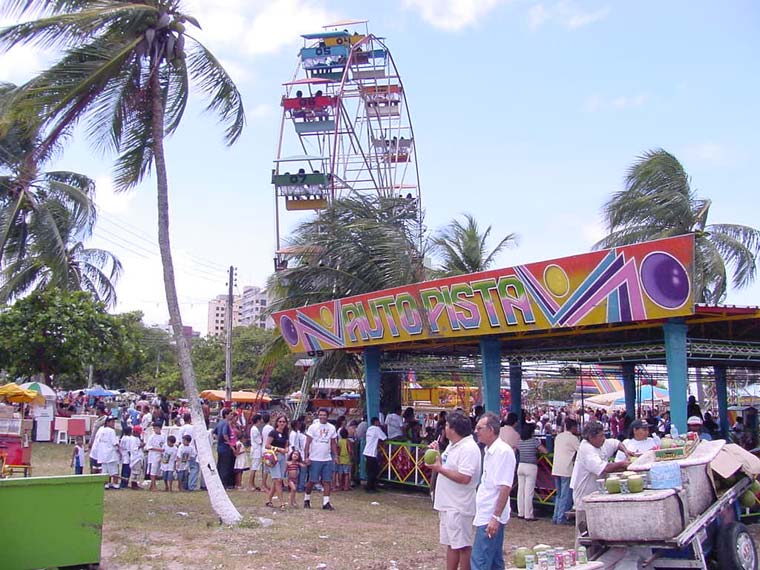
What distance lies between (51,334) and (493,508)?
25.1m

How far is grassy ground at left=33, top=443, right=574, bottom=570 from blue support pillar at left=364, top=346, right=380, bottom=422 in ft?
9.78

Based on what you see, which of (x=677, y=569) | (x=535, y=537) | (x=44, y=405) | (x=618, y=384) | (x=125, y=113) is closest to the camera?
(x=677, y=569)

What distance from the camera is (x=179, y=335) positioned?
12703 millimetres

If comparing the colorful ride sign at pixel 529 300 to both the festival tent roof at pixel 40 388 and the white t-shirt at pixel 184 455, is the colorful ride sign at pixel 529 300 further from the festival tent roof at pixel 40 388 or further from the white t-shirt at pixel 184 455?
the festival tent roof at pixel 40 388

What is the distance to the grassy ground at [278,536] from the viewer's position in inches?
382

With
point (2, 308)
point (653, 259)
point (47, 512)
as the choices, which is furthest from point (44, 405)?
A: point (653, 259)

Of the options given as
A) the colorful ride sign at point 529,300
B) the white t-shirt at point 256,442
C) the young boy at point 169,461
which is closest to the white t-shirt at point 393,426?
the colorful ride sign at point 529,300

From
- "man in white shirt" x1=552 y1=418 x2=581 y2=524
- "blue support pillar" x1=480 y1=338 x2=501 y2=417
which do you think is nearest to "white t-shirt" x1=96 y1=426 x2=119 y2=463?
"blue support pillar" x1=480 y1=338 x2=501 y2=417

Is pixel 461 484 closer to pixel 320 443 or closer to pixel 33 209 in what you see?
pixel 320 443

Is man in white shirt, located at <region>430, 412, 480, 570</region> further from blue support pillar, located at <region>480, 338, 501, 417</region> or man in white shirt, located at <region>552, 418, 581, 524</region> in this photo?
blue support pillar, located at <region>480, 338, 501, 417</region>

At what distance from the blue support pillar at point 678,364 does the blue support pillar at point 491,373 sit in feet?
13.6

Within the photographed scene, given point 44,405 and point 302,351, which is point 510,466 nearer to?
point 302,351

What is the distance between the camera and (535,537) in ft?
38.9

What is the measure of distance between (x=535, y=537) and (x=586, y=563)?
589 centimetres
